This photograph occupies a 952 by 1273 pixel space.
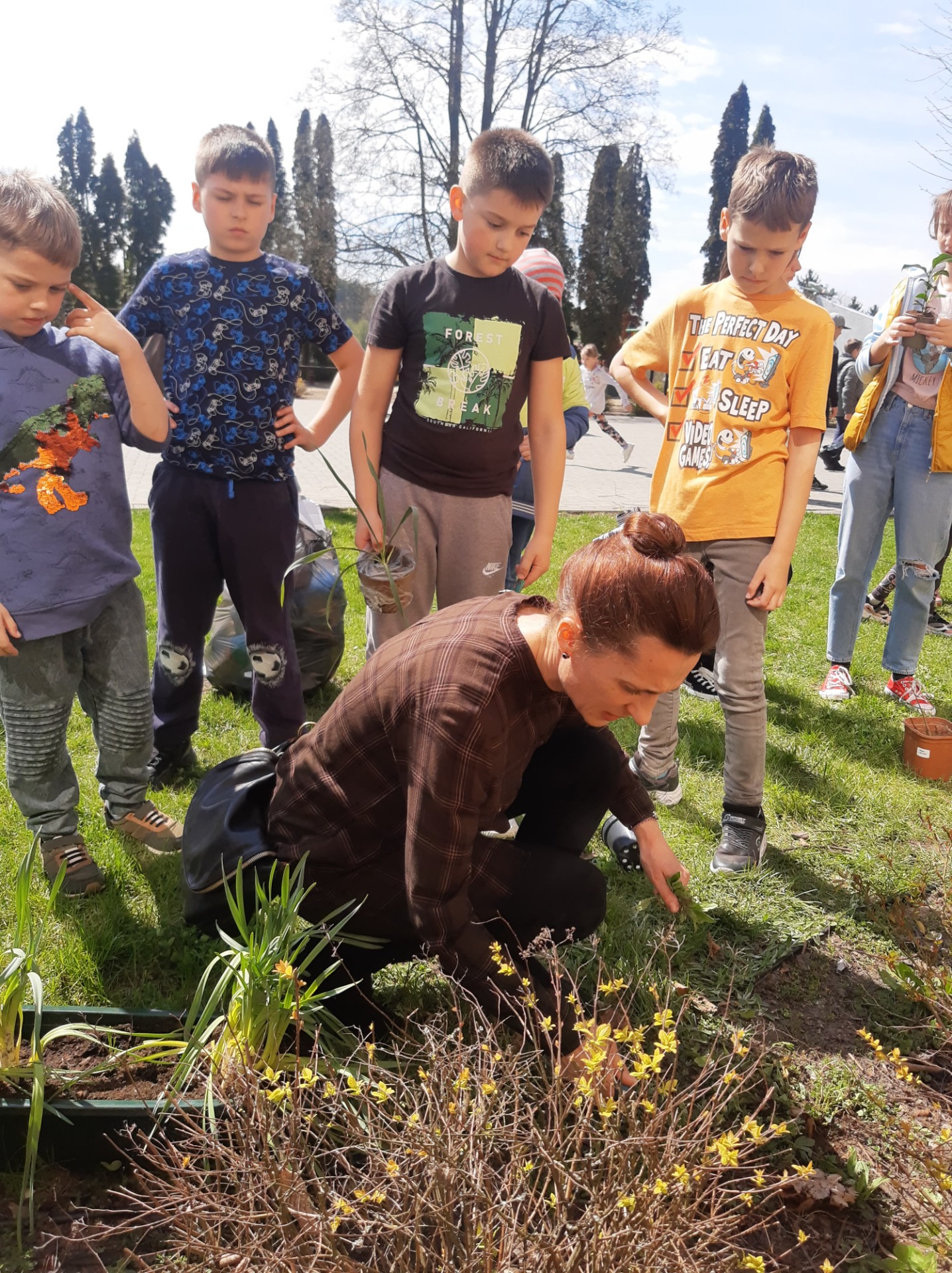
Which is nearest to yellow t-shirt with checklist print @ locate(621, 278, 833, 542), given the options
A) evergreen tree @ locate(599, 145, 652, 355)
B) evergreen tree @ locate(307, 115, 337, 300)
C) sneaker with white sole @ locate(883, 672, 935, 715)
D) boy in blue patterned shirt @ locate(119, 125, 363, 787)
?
boy in blue patterned shirt @ locate(119, 125, 363, 787)

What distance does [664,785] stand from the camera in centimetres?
327

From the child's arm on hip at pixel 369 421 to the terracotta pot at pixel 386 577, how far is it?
0.54 feet

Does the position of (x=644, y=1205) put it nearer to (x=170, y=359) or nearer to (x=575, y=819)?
(x=575, y=819)

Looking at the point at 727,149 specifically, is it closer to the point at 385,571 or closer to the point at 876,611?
the point at 876,611

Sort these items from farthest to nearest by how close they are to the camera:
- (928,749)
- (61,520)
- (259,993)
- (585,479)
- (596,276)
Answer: (596,276) < (585,479) < (928,749) < (61,520) < (259,993)

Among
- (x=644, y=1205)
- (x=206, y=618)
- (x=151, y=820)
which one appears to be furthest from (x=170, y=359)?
(x=644, y=1205)

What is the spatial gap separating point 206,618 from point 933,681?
3.55 metres

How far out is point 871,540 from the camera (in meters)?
4.13

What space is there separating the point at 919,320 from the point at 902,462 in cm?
58

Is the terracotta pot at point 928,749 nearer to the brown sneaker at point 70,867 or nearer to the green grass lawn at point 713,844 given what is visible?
the green grass lawn at point 713,844

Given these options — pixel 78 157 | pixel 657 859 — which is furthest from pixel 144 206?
pixel 657 859

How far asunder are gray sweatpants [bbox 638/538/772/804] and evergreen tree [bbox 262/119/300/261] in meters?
34.0

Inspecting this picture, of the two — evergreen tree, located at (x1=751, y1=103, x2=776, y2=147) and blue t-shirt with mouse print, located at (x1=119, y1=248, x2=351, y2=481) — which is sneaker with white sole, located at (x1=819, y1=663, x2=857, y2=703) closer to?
blue t-shirt with mouse print, located at (x1=119, y1=248, x2=351, y2=481)

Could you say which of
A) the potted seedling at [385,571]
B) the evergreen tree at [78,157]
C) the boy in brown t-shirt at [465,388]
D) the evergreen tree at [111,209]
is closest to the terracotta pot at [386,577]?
the potted seedling at [385,571]
